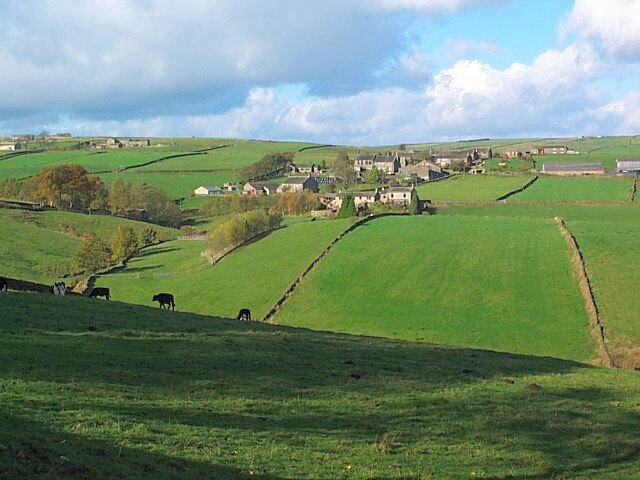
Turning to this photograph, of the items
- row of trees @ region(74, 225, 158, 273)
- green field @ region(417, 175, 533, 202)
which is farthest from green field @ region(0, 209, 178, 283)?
green field @ region(417, 175, 533, 202)

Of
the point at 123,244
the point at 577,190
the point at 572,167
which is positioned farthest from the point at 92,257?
the point at 572,167

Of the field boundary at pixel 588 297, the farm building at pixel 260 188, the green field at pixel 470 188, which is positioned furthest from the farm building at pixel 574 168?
the field boundary at pixel 588 297

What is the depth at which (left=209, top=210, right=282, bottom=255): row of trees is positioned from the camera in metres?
90.9

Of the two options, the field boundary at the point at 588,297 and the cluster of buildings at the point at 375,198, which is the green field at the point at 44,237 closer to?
the cluster of buildings at the point at 375,198

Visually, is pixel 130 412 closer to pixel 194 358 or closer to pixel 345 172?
pixel 194 358

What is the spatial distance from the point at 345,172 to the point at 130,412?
171 metres

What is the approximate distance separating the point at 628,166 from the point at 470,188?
53.7 metres

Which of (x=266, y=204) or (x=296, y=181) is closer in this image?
(x=266, y=204)

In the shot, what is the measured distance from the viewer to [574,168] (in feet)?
545

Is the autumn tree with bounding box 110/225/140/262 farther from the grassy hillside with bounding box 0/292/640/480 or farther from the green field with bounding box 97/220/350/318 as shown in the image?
the grassy hillside with bounding box 0/292/640/480

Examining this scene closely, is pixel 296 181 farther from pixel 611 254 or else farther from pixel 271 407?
pixel 271 407

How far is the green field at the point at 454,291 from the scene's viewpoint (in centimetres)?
5344

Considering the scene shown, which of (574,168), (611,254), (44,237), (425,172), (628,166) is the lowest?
(611,254)

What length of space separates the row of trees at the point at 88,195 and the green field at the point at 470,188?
44.4m
